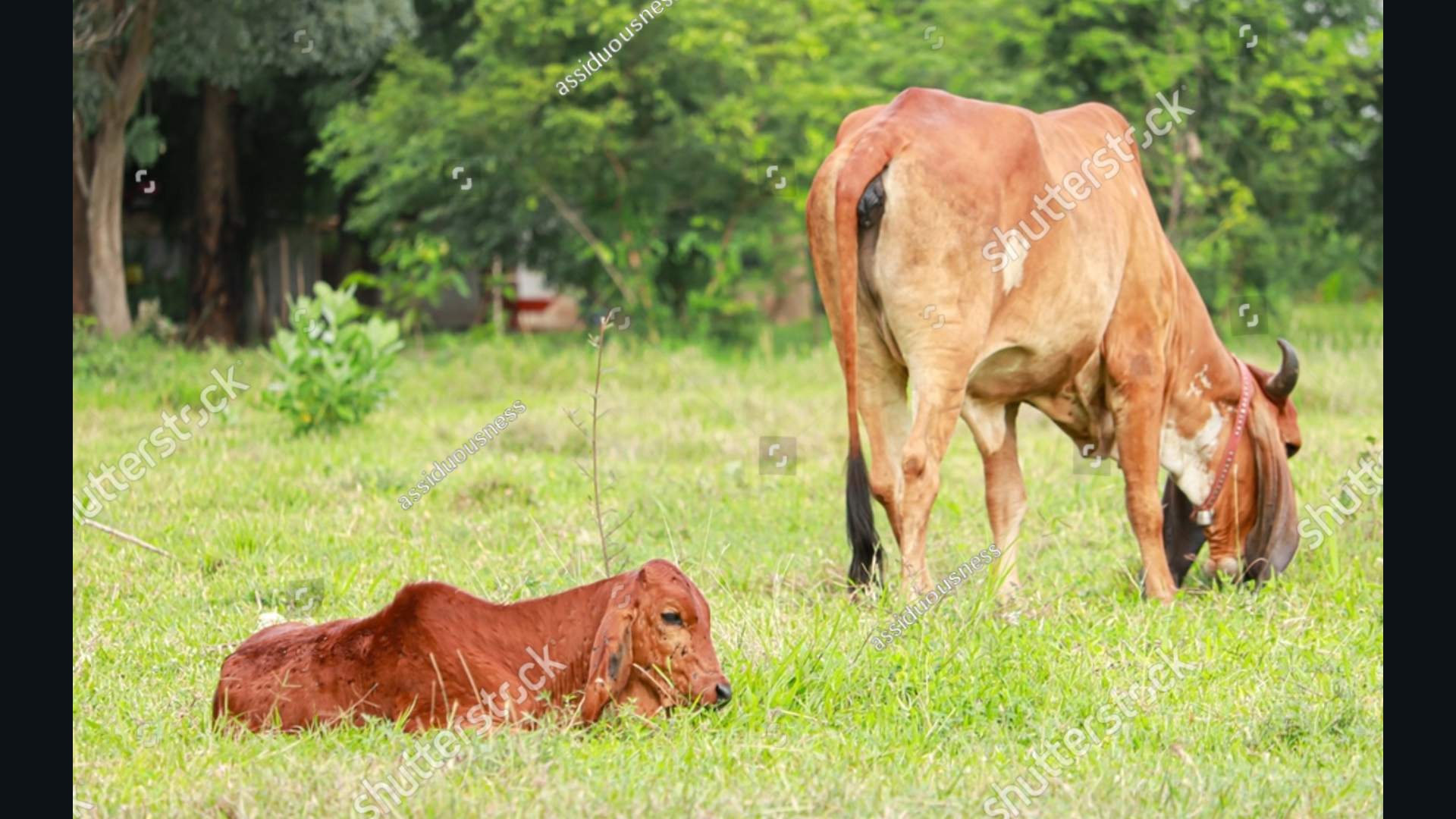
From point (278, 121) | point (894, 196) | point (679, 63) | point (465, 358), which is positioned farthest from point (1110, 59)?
point (894, 196)

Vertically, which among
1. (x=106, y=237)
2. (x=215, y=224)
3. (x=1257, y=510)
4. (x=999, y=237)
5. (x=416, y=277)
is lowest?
(x=416, y=277)

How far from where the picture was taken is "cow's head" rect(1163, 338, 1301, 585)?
19.1 ft

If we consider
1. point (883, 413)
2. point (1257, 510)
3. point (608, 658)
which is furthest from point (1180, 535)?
point (608, 658)

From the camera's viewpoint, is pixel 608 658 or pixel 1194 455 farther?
pixel 1194 455

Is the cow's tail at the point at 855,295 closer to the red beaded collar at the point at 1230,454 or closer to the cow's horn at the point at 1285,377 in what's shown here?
the red beaded collar at the point at 1230,454

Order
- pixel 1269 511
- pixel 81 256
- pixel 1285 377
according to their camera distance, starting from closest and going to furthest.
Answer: pixel 1269 511 < pixel 1285 377 < pixel 81 256

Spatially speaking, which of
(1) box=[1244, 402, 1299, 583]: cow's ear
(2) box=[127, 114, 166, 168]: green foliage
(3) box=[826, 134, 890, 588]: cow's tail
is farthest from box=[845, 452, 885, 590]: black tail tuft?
(2) box=[127, 114, 166, 168]: green foliage

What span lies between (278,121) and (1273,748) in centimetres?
1763

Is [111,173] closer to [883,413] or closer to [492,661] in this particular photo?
[883,413]

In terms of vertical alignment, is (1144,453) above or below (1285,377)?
below

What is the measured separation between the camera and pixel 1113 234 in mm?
5547

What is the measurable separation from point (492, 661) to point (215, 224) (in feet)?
48.9

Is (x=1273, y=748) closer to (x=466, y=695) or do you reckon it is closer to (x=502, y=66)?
(x=466, y=695)

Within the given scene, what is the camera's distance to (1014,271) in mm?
5188
